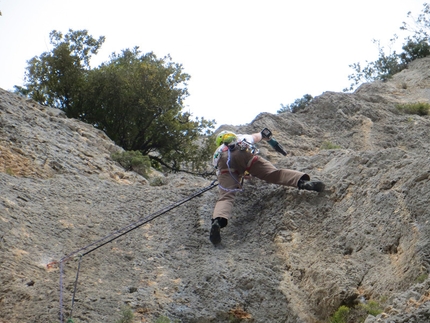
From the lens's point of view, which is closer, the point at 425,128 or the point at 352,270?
the point at 352,270

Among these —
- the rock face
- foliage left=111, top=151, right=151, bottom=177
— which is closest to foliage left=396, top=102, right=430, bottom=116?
the rock face

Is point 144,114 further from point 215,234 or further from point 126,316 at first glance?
point 126,316

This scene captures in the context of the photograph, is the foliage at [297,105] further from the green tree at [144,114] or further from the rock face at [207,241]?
the rock face at [207,241]

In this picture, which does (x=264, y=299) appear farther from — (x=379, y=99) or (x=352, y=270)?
(x=379, y=99)

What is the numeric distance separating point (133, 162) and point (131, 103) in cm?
402

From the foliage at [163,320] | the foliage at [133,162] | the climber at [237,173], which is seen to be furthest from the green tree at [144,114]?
the foliage at [163,320]

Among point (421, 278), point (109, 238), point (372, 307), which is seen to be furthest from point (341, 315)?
point (109, 238)

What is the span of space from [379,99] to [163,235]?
26.1 feet

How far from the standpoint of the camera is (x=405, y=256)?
8805 mm

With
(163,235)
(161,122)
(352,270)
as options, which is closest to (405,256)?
(352,270)

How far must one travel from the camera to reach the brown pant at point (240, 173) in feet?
36.5

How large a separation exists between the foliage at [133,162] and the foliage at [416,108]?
18.7 feet

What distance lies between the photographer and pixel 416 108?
1625 cm

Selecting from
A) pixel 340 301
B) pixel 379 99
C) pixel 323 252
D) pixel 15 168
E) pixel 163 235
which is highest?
pixel 379 99
